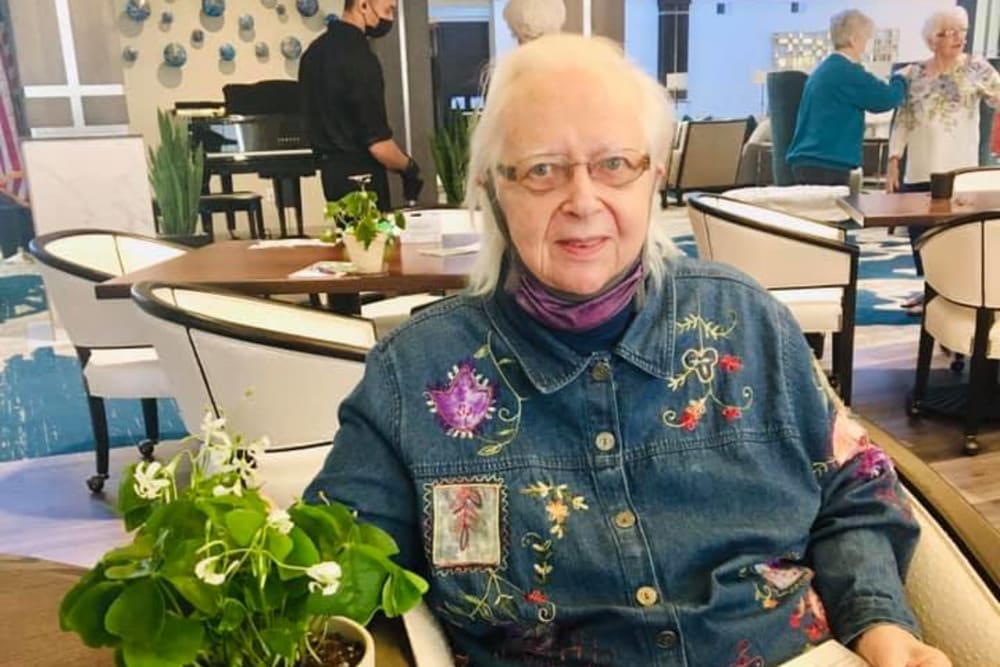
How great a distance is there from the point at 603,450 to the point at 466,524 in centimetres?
20

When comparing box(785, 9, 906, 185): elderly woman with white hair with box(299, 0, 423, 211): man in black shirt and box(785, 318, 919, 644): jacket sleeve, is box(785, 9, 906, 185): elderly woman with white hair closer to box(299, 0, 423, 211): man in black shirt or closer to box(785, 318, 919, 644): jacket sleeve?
box(299, 0, 423, 211): man in black shirt

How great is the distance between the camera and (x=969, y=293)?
10.3 feet

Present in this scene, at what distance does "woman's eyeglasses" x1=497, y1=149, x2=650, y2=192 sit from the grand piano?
6791mm

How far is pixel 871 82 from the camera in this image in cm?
467

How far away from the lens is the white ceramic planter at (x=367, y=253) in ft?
8.64

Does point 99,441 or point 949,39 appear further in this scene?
point 949,39

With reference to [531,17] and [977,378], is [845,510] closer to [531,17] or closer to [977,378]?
[977,378]

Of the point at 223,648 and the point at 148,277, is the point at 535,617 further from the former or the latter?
the point at 148,277

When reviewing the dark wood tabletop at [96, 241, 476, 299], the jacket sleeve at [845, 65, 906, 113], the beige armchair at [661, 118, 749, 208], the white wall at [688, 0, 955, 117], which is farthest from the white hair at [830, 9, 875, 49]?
the white wall at [688, 0, 955, 117]

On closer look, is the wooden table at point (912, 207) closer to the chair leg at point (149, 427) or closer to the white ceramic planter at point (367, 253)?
the white ceramic planter at point (367, 253)

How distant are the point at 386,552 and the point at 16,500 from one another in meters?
2.89

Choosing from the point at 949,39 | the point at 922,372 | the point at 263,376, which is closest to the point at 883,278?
the point at 949,39

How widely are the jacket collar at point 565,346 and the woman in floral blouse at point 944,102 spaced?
3.95 m

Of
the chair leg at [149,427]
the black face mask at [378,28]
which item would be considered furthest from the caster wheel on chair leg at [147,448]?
the black face mask at [378,28]
